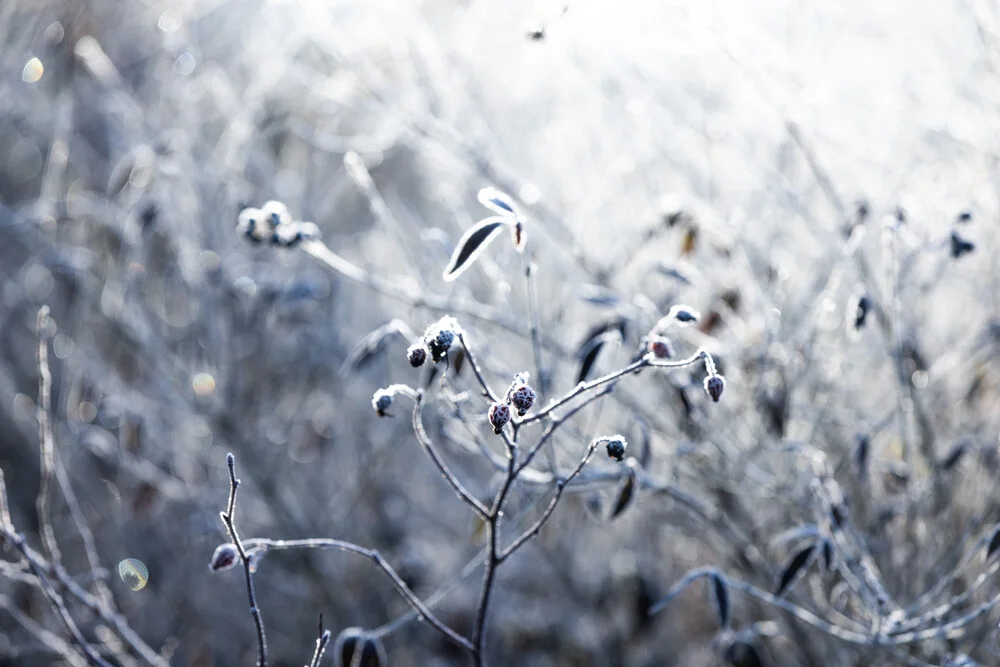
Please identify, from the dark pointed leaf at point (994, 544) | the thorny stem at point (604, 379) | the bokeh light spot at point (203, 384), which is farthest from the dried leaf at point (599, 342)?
the bokeh light spot at point (203, 384)

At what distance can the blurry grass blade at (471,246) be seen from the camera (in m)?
1.52

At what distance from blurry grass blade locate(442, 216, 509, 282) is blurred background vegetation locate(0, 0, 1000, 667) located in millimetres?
522

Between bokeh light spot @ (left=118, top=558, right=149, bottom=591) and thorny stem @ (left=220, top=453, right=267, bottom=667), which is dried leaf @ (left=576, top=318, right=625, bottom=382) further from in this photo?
bokeh light spot @ (left=118, top=558, right=149, bottom=591)

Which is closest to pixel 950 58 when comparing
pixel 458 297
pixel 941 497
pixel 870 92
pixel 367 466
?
pixel 870 92

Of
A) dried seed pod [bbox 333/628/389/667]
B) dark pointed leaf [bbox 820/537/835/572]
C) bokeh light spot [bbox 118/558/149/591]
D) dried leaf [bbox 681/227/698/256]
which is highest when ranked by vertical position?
dried leaf [bbox 681/227/698/256]

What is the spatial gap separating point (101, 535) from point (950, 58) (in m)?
4.19

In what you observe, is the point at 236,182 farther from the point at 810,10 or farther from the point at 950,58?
the point at 950,58

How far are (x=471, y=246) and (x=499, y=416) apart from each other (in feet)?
1.13

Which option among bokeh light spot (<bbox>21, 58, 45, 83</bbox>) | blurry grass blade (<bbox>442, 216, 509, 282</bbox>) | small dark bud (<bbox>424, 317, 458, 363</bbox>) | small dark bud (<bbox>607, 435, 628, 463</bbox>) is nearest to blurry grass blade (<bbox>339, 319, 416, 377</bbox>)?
blurry grass blade (<bbox>442, 216, 509, 282</bbox>)

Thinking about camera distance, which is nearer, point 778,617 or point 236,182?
point 778,617

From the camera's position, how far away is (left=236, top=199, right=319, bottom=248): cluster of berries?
6.38ft

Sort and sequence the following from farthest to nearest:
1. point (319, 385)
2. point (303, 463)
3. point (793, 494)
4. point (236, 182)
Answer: point (303, 463) < point (319, 385) < point (236, 182) < point (793, 494)

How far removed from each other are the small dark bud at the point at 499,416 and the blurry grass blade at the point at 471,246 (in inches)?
10.6

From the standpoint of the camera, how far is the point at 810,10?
314cm
